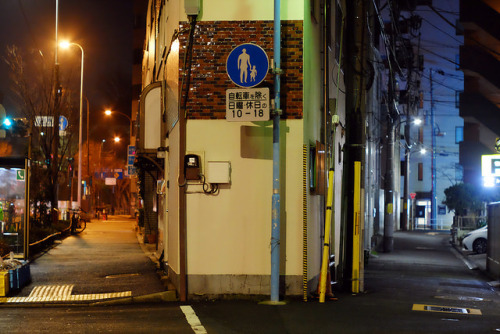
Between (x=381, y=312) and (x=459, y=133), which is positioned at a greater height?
(x=459, y=133)

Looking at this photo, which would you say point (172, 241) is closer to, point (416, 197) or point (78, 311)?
point (78, 311)

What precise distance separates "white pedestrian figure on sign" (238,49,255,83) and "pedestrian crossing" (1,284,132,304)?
16.3 ft

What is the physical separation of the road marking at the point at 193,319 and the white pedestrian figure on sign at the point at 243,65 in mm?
4320

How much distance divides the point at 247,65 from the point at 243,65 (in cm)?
8

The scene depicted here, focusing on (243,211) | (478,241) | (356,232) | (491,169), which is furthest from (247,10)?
(478,241)

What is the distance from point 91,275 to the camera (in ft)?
52.9

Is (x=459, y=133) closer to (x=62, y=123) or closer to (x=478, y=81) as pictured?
(x=478, y=81)

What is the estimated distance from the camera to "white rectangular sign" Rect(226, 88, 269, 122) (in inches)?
467

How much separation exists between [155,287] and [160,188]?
5.18m

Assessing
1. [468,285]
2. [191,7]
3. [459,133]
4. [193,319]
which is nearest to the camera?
[193,319]

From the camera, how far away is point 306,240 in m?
12.3

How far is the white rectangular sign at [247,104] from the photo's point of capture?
467 inches

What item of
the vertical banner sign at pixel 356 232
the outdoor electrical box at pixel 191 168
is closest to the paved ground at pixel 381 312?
the vertical banner sign at pixel 356 232

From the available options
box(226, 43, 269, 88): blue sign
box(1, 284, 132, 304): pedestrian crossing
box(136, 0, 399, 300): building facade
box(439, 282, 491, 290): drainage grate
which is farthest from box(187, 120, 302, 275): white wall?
box(439, 282, 491, 290): drainage grate
